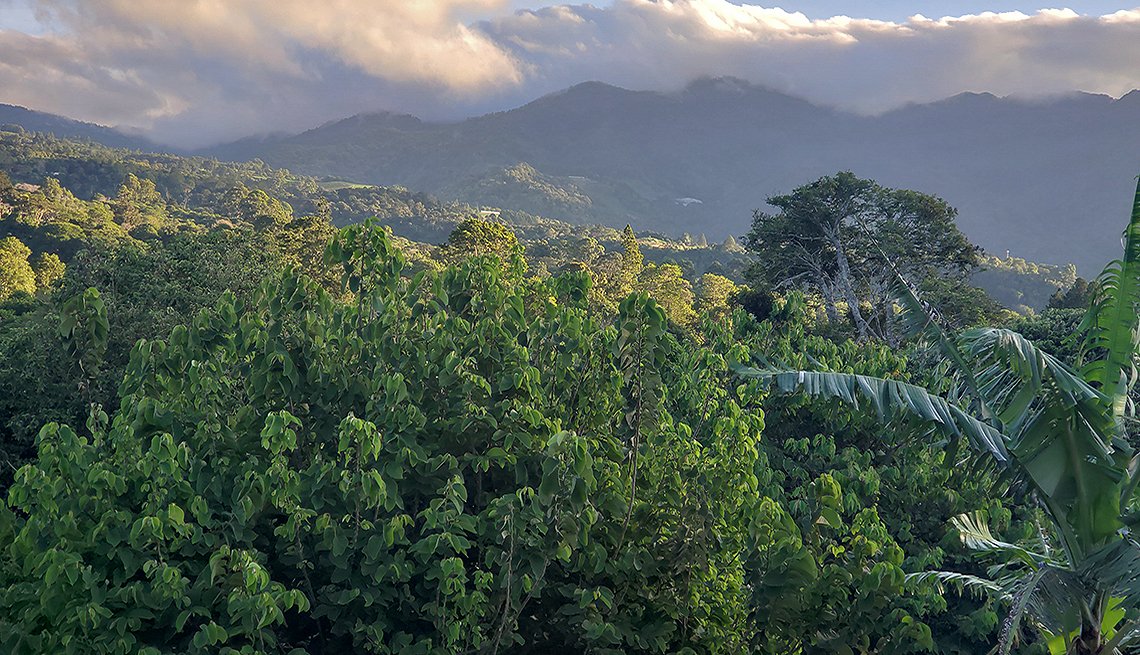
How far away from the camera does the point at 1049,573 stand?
20.4ft

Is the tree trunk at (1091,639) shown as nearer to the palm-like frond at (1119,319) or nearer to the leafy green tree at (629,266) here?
the palm-like frond at (1119,319)

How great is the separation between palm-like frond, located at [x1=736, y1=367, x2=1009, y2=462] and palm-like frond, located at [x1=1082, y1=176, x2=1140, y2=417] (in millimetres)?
873

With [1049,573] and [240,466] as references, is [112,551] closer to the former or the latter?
[240,466]

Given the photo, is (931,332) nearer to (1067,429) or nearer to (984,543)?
(1067,429)

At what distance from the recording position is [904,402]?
22.0 ft

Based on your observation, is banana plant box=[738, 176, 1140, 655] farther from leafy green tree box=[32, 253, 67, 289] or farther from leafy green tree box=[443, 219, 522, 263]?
leafy green tree box=[32, 253, 67, 289]

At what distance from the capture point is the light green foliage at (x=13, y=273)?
128 ft

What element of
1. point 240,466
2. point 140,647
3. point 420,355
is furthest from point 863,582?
point 140,647

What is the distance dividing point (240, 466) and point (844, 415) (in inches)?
335

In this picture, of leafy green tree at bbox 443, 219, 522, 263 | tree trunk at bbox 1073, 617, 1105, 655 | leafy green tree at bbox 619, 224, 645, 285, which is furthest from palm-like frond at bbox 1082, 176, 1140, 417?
leafy green tree at bbox 619, 224, 645, 285

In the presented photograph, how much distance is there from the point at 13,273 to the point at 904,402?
143 ft

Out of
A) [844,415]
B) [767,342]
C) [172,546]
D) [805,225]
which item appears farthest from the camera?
[805,225]

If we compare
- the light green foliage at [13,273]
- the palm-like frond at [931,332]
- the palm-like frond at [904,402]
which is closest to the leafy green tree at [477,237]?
the light green foliage at [13,273]

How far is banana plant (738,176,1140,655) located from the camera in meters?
6.31
